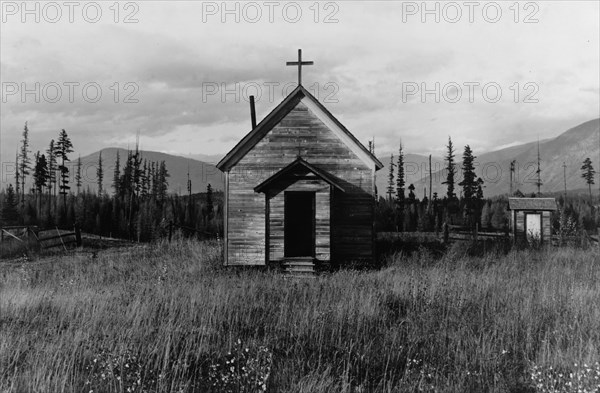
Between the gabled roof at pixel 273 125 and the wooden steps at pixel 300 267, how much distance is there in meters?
3.77

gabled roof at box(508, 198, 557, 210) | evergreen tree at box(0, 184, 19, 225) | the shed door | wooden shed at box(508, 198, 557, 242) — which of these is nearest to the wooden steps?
wooden shed at box(508, 198, 557, 242)

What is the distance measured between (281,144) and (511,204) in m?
22.3

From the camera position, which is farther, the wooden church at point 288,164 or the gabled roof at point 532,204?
the gabled roof at point 532,204

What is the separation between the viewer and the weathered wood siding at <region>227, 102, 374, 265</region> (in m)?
15.4

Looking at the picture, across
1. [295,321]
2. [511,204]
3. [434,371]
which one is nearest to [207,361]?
[295,321]

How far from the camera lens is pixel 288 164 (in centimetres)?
1512

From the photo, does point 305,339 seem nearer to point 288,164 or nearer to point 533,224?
point 288,164

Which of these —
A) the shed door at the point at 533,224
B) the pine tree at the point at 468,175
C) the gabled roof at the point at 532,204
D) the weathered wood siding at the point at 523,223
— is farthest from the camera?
the pine tree at the point at 468,175

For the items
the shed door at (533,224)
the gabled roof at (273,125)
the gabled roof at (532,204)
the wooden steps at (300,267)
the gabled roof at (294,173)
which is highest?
the gabled roof at (273,125)

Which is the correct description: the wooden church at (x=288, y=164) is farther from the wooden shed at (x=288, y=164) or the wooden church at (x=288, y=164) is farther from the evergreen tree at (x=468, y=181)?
the evergreen tree at (x=468, y=181)

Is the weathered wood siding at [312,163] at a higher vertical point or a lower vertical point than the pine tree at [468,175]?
lower

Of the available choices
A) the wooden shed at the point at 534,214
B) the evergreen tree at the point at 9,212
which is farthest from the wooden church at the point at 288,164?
the evergreen tree at the point at 9,212

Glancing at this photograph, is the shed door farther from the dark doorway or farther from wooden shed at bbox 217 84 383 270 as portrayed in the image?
wooden shed at bbox 217 84 383 270

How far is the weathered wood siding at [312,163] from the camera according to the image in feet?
50.4
